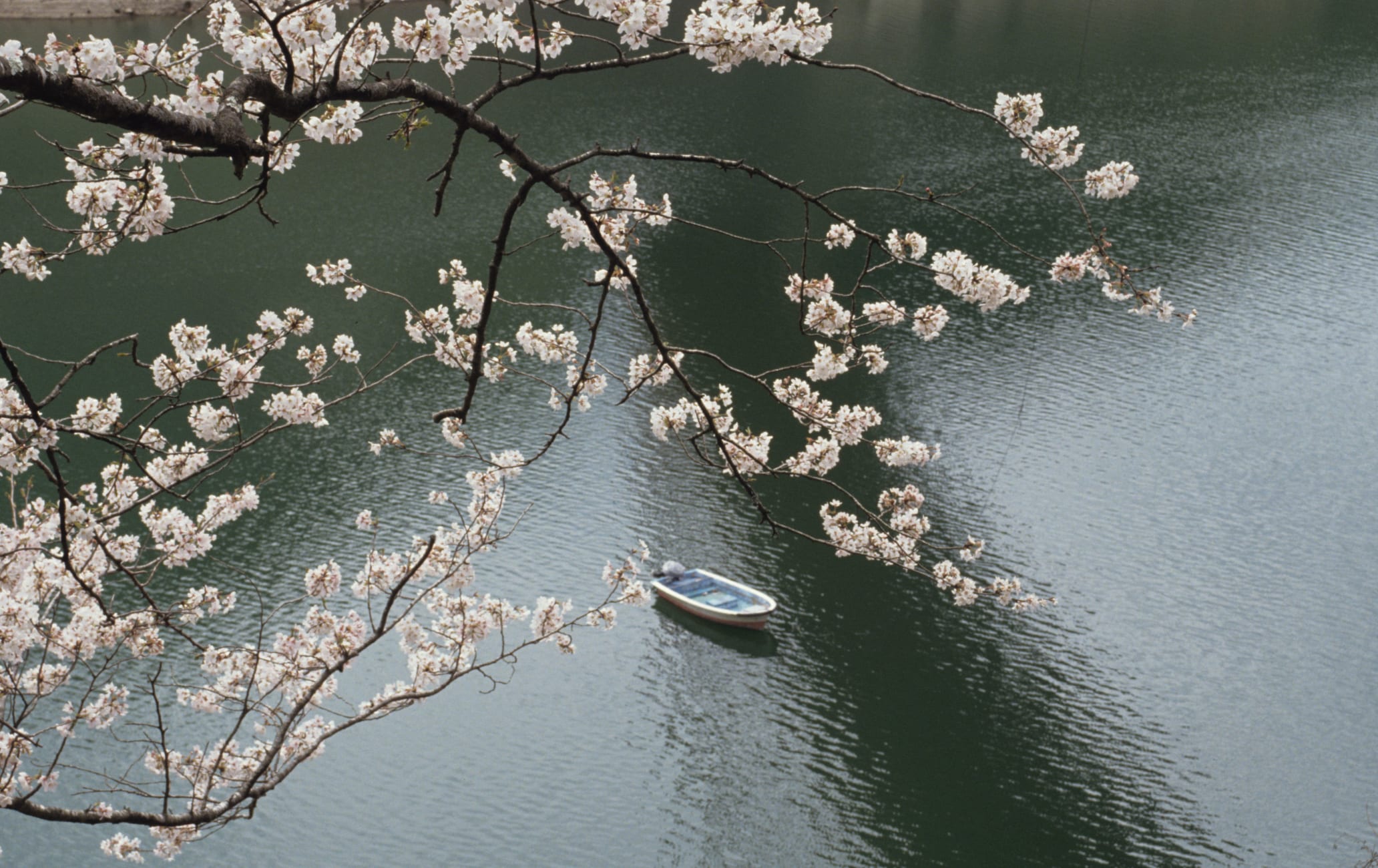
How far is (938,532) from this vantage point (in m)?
16.4

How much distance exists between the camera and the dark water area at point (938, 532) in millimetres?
12430

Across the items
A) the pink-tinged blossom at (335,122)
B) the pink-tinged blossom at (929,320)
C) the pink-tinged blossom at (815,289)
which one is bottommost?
the pink-tinged blossom at (929,320)

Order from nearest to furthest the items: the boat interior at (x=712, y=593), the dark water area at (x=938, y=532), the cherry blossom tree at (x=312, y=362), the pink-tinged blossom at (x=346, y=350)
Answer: the cherry blossom tree at (x=312, y=362) → the pink-tinged blossom at (x=346, y=350) → the dark water area at (x=938, y=532) → the boat interior at (x=712, y=593)

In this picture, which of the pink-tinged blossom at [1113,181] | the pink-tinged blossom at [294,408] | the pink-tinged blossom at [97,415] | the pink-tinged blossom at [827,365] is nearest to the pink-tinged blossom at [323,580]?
the pink-tinged blossom at [294,408]

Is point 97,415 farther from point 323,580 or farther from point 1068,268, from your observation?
point 1068,268

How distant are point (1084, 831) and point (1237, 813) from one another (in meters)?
1.68

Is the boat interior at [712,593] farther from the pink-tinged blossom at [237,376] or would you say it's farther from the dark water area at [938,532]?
the pink-tinged blossom at [237,376]

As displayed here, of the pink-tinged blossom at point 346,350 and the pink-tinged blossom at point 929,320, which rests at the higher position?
the pink-tinged blossom at point 929,320

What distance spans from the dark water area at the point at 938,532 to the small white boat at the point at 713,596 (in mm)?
316

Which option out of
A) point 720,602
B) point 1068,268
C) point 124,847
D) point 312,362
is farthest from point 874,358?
point 720,602

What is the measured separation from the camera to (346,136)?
450 centimetres

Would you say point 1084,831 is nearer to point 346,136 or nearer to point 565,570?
point 565,570

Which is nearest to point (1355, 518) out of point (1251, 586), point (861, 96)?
point (1251, 586)

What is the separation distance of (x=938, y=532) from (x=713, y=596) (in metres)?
3.42
